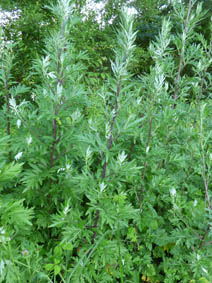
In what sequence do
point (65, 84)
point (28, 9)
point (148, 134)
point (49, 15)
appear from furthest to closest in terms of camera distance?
point (49, 15) → point (28, 9) → point (148, 134) → point (65, 84)

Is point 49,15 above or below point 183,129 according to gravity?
above

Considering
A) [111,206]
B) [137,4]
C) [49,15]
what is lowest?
[111,206]

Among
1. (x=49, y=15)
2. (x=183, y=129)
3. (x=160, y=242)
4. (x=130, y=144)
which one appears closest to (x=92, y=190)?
(x=130, y=144)

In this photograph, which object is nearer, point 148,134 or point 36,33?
point 148,134

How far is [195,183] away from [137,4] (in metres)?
8.67

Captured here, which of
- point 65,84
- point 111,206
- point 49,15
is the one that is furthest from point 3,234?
point 49,15

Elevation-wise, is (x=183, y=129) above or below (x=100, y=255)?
above

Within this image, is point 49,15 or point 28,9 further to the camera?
point 49,15

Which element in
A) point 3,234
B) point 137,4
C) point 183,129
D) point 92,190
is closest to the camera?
point 3,234

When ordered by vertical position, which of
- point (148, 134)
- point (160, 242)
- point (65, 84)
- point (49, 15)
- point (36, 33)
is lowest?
point (160, 242)

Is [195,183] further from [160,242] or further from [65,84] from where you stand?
[65,84]

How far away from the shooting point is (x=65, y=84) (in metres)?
2.21

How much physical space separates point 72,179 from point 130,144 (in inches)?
32.0

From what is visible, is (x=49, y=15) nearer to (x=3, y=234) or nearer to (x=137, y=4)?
(x=137, y=4)
